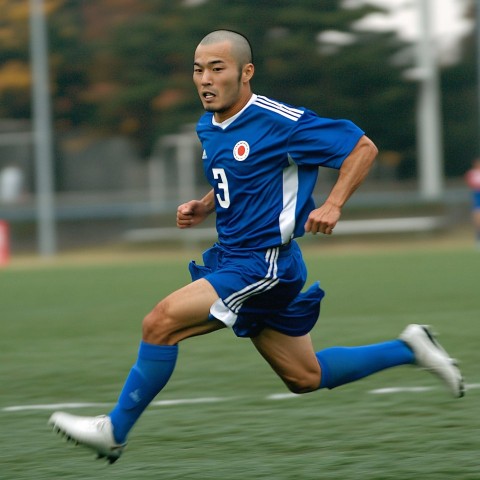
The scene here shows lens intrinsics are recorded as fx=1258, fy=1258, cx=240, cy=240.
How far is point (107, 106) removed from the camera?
31875 millimetres

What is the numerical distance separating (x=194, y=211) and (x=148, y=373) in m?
0.97

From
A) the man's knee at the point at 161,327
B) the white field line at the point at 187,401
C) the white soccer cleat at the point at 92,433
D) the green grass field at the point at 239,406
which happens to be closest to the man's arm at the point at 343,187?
the man's knee at the point at 161,327

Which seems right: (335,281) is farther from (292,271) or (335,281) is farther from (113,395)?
(292,271)

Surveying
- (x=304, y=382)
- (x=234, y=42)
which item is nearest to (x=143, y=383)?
(x=304, y=382)

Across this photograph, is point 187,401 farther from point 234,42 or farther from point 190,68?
point 190,68

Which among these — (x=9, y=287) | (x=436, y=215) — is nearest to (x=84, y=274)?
(x=9, y=287)

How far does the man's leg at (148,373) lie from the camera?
4738 millimetres

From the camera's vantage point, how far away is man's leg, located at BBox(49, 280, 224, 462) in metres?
4.74

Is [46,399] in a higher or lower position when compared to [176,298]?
lower

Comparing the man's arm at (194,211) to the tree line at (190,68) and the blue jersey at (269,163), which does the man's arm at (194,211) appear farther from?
the tree line at (190,68)

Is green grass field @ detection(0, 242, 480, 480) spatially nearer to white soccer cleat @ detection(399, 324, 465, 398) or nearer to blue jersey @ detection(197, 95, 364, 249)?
white soccer cleat @ detection(399, 324, 465, 398)

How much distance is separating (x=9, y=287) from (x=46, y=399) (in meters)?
9.62

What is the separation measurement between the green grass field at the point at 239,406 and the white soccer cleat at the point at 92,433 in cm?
17

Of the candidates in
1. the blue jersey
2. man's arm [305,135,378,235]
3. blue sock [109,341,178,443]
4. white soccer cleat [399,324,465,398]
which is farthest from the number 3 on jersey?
white soccer cleat [399,324,465,398]
